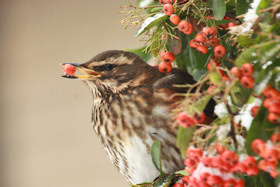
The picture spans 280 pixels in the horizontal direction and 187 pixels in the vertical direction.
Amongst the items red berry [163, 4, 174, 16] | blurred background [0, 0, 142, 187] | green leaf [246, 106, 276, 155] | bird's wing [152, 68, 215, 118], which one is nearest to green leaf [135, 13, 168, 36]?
red berry [163, 4, 174, 16]

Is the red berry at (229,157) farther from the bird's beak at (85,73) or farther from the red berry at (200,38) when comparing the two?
the bird's beak at (85,73)

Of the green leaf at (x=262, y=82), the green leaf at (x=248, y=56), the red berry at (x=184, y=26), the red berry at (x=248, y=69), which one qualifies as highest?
the red berry at (x=184, y=26)

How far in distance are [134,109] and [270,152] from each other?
0.41 metres

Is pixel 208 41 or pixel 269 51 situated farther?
pixel 208 41

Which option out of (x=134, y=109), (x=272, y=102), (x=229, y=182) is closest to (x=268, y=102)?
(x=272, y=102)

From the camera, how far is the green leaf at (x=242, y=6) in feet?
1.98

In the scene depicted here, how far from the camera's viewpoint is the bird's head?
0.87 meters

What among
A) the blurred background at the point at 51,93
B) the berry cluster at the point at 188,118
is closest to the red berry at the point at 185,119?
the berry cluster at the point at 188,118

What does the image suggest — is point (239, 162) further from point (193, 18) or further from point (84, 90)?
point (84, 90)

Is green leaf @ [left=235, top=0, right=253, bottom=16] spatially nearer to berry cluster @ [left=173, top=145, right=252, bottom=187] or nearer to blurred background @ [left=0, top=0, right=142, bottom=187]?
berry cluster @ [left=173, top=145, right=252, bottom=187]

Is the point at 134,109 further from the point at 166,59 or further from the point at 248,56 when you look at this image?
the point at 248,56

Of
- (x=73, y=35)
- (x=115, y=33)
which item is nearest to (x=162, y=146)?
(x=115, y=33)

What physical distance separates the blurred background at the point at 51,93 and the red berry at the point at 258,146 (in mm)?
1800

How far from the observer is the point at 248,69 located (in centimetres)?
45
